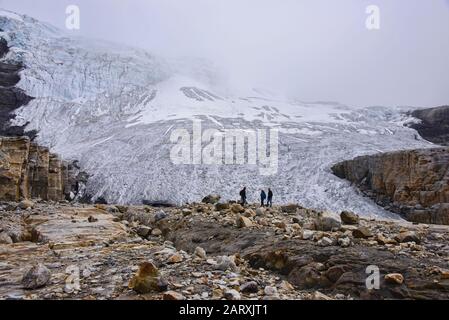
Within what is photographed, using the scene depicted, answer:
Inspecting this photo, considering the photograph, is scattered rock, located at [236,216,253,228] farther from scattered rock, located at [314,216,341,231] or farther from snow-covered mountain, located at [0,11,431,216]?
snow-covered mountain, located at [0,11,431,216]

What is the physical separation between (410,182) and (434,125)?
2446cm

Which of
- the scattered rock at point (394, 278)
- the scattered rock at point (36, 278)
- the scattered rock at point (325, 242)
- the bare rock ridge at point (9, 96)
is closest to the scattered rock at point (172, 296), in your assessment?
the scattered rock at point (36, 278)

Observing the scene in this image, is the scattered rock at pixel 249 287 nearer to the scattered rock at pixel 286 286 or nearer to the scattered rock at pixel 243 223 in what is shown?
the scattered rock at pixel 286 286

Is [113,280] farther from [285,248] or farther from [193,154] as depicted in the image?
[193,154]

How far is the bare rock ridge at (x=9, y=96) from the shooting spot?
41.7m

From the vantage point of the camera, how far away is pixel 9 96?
45.8 meters

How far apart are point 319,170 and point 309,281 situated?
24674mm

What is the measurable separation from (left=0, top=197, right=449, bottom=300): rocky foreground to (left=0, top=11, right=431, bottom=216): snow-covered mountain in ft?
58.9

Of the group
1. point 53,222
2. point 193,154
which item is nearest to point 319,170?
point 193,154

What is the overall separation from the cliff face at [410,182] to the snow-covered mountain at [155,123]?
4.27 feet

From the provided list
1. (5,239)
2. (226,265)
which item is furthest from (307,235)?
(5,239)

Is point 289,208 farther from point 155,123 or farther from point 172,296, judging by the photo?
point 155,123

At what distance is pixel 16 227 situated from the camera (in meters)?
10.1

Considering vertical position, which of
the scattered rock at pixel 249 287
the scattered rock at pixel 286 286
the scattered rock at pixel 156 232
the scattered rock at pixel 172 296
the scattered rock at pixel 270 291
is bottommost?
the scattered rock at pixel 156 232
